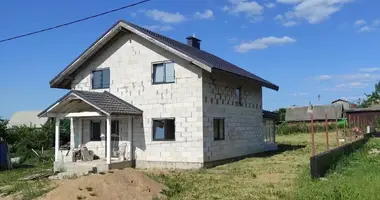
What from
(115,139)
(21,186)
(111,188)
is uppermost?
(115,139)

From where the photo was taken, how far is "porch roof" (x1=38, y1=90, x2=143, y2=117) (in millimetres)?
16875

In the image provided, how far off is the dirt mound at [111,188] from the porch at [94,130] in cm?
591

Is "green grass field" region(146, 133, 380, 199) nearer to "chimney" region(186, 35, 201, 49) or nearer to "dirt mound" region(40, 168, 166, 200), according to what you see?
"dirt mound" region(40, 168, 166, 200)

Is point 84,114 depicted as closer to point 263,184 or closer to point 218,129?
point 218,129

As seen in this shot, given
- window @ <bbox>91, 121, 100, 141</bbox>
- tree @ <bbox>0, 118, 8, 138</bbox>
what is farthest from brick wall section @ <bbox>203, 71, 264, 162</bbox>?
tree @ <bbox>0, 118, 8, 138</bbox>

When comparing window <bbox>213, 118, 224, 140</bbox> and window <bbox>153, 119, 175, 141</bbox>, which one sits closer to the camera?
window <bbox>153, 119, 175, 141</bbox>

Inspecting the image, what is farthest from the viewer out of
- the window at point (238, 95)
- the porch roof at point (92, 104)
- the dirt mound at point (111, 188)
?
the window at point (238, 95)

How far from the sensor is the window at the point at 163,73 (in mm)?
17969

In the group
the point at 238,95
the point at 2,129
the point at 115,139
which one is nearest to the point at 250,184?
the point at 115,139

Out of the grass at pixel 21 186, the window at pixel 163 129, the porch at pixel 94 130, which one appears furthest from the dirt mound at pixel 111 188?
the window at pixel 163 129

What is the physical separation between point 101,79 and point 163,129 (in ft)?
14.7

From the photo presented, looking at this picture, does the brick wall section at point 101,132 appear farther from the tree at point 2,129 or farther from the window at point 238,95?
the window at point 238,95

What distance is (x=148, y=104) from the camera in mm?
18297

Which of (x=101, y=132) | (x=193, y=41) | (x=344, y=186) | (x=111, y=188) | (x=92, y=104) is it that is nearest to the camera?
(x=344, y=186)
